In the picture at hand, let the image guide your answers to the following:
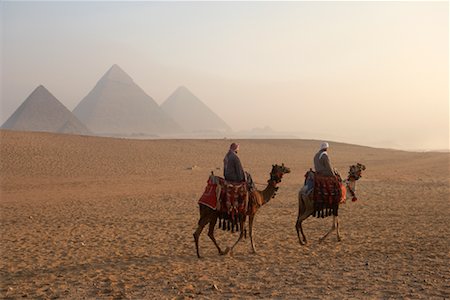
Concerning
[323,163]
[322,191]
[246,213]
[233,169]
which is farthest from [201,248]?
[323,163]

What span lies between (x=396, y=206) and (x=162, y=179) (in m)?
16.4

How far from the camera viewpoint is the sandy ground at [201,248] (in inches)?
285

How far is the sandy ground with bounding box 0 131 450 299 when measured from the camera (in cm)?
725

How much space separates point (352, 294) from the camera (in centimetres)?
674

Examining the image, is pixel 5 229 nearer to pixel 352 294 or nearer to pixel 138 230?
pixel 138 230

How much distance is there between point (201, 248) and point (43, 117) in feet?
570

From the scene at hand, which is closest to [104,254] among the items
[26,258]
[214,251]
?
[26,258]

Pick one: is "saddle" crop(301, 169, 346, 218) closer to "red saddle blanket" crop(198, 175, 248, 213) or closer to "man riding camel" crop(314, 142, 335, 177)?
"man riding camel" crop(314, 142, 335, 177)

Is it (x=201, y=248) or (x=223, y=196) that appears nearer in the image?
(x=223, y=196)

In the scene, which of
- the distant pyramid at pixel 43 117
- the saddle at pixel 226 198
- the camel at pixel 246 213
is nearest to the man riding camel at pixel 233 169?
the saddle at pixel 226 198

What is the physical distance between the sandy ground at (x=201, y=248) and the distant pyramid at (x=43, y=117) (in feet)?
489

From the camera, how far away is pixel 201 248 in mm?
10211

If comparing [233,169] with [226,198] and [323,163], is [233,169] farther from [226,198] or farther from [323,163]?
[323,163]

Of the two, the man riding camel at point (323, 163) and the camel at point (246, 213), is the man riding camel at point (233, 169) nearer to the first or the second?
the camel at point (246, 213)
